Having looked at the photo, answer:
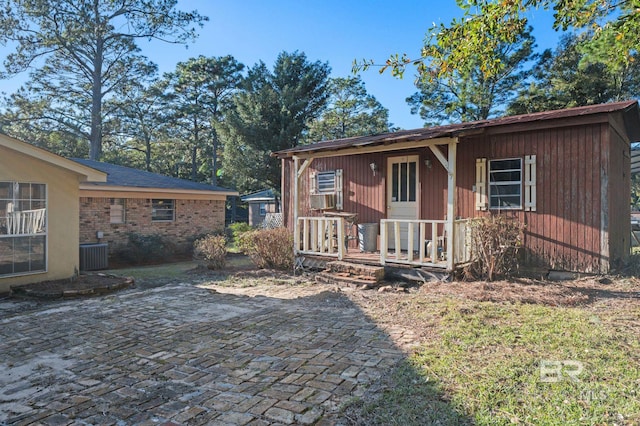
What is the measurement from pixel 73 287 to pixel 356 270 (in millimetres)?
5245

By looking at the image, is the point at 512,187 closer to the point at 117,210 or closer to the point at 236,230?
the point at 117,210

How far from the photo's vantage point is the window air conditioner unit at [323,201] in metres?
10.3

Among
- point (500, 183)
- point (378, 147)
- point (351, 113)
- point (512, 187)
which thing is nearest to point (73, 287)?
point (378, 147)

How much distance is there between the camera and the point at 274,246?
9.71m

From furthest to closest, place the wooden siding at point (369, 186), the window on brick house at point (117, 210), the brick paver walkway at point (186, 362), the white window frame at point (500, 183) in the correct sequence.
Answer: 1. the window on brick house at point (117, 210)
2. the wooden siding at point (369, 186)
3. the white window frame at point (500, 183)
4. the brick paver walkway at point (186, 362)

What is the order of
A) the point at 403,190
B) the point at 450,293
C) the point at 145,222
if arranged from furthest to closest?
the point at 145,222
the point at 403,190
the point at 450,293

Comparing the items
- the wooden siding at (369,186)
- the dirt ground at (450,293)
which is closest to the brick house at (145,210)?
the wooden siding at (369,186)

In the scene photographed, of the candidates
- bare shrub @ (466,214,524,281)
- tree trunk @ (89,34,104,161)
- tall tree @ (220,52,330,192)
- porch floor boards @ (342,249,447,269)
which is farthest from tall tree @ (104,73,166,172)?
bare shrub @ (466,214,524,281)

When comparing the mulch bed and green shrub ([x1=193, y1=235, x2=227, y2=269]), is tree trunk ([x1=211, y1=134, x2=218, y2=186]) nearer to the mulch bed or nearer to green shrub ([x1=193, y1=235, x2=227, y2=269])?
green shrub ([x1=193, y1=235, x2=227, y2=269])

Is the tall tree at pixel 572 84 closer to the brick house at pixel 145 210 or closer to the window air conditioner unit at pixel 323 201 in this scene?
the window air conditioner unit at pixel 323 201

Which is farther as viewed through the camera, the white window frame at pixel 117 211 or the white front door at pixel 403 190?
the white window frame at pixel 117 211

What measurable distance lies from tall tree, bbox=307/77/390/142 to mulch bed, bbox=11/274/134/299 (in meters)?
23.0

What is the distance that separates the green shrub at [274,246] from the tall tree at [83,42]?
20.2 m

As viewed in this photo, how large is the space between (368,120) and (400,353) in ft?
89.9
